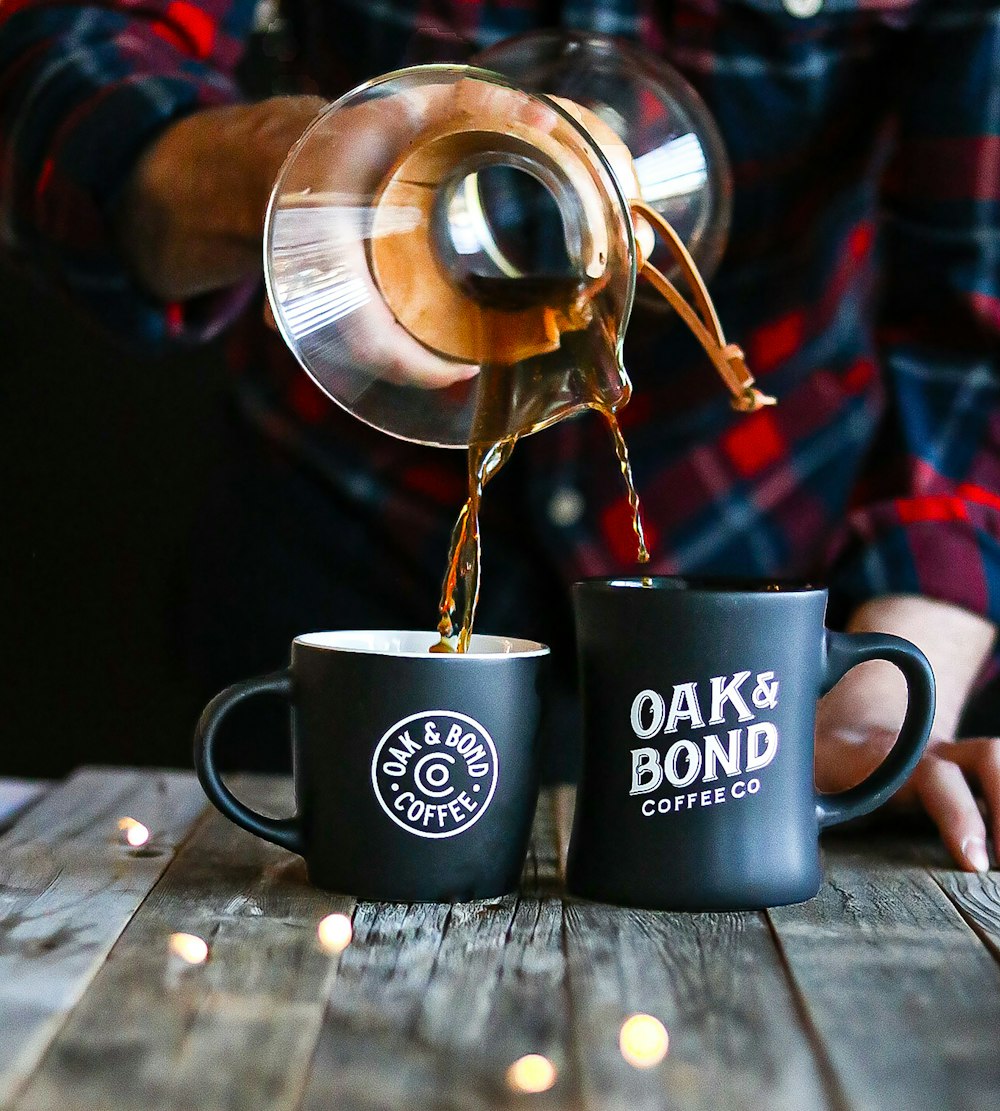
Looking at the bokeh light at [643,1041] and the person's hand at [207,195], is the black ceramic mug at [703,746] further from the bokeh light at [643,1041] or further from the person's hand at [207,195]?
the person's hand at [207,195]

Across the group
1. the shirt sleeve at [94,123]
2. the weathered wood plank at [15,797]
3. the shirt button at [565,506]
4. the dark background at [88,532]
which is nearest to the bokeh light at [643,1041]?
the weathered wood plank at [15,797]

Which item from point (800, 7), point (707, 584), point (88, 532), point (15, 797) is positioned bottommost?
point (88, 532)

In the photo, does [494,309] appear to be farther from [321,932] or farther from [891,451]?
[891,451]

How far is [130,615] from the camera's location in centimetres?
177

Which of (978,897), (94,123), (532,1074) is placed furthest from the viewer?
(94,123)

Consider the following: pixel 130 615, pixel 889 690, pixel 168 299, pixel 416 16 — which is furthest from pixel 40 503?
pixel 889 690

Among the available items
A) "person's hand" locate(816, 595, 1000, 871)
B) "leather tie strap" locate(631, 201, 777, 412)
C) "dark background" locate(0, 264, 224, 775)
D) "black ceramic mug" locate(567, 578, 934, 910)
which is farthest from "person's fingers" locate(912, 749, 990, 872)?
"dark background" locate(0, 264, 224, 775)

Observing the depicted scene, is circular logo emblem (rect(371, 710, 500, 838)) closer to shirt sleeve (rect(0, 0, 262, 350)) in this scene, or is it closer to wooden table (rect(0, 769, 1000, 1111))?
wooden table (rect(0, 769, 1000, 1111))

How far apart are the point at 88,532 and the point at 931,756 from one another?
1.29 meters

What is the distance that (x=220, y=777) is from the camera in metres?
0.63

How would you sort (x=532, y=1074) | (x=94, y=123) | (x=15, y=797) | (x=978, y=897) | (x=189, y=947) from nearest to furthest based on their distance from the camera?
(x=532, y=1074)
(x=189, y=947)
(x=978, y=897)
(x=15, y=797)
(x=94, y=123)

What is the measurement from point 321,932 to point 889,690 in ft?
1.31

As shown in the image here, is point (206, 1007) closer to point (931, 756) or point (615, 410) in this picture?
point (615, 410)

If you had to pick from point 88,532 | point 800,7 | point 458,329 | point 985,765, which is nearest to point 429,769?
point 458,329
